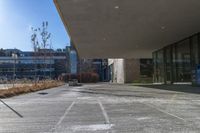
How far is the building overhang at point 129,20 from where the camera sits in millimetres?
21031

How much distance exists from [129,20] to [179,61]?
50.1 feet

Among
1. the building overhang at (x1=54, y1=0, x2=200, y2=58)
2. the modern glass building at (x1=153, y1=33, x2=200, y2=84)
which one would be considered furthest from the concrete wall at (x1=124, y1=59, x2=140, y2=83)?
the building overhang at (x1=54, y1=0, x2=200, y2=58)

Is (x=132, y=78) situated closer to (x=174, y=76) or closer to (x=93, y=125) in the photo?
(x=174, y=76)

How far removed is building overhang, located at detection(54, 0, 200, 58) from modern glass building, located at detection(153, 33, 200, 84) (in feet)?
3.92

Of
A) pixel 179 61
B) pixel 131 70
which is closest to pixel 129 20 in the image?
pixel 179 61

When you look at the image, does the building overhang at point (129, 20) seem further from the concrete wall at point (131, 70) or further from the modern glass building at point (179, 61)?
the concrete wall at point (131, 70)

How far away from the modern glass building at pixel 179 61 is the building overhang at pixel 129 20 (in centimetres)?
120

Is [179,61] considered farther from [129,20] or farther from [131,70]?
[131,70]

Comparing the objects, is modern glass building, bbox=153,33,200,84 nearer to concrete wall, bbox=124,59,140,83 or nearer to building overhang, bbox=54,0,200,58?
building overhang, bbox=54,0,200,58

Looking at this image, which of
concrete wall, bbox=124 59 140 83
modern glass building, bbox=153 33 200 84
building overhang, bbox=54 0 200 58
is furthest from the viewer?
concrete wall, bbox=124 59 140 83

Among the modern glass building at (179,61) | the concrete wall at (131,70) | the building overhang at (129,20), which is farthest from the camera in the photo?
the concrete wall at (131,70)

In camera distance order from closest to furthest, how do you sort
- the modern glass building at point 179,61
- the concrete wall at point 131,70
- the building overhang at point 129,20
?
1. the building overhang at point 129,20
2. the modern glass building at point 179,61
3. the concrete wall at point 131,70

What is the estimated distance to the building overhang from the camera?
69.0 ft

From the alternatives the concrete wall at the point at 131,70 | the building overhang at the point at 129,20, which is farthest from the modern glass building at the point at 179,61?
the concrete wall at the point at 131,70
